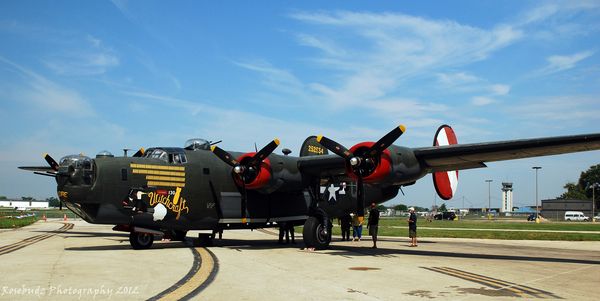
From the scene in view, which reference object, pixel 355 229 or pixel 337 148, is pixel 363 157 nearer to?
pixel 337 148

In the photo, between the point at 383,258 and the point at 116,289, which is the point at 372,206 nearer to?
the point at 383,258

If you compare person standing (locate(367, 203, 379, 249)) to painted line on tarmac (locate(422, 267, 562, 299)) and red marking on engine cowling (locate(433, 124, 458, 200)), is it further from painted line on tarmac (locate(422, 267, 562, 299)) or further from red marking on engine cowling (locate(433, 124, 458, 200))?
painted line on tarmac (locate(422, 267, 562, 299))

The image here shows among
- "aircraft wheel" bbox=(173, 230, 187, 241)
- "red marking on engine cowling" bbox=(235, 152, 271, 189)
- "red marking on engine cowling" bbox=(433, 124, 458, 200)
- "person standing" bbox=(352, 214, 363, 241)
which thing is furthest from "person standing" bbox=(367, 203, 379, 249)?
"aircraft wheel" bbox=(173, 230, 187, 241)

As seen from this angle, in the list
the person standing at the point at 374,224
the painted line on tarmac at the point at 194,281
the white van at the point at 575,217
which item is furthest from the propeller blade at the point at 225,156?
the white van at the point at 575,217

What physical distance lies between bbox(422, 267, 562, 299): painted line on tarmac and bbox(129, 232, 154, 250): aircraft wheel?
1224cm

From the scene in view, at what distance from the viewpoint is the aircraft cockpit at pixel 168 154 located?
22.4m

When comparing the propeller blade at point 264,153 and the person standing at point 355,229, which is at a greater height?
the propeller blade at point 264,153

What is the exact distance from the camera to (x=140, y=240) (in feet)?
73.0

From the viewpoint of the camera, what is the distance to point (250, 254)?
66.3 feet

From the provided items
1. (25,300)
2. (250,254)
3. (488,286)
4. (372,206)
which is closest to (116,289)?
(25,300)

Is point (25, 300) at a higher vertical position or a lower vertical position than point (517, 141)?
lower

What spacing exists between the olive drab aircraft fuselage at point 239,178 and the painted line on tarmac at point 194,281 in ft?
15.1

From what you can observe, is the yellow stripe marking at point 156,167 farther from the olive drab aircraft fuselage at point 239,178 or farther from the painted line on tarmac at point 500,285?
the painted line on tarmac at point 500,285

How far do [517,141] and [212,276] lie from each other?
1149 centimetres
